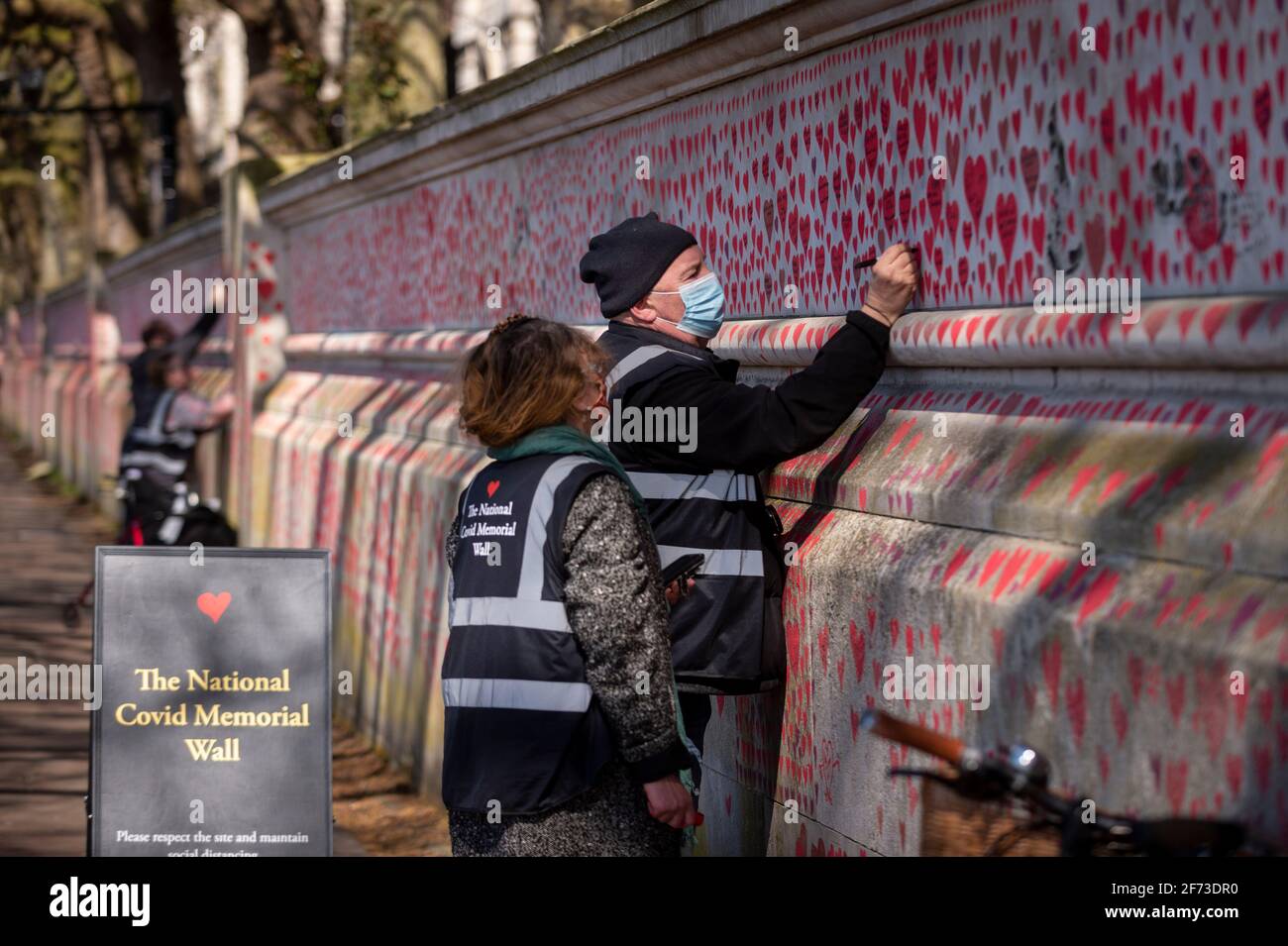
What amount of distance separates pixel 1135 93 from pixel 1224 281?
450mm

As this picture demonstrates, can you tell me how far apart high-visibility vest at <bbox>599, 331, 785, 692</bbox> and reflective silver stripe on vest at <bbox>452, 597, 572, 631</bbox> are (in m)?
0.63

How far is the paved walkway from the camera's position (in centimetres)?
768

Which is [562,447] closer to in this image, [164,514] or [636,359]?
[636,359]

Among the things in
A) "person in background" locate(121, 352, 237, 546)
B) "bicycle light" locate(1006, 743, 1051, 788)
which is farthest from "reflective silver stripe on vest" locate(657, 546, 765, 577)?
"person in background" locate(121, 352, 237, 546)

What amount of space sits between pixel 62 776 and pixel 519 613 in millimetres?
5338

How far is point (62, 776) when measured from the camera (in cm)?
880

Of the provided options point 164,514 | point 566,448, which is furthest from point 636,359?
point 164,514

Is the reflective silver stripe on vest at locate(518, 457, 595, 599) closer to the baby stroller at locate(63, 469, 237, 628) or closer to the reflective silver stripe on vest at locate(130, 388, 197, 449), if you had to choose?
the baby stroller at locate(63, 469, 237, 628)

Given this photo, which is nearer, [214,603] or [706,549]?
[706,549]

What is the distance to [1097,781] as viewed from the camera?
344 centimetres

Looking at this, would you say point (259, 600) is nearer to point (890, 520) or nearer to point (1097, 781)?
point (890, 520)

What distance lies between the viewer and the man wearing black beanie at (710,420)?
4.54 metres
